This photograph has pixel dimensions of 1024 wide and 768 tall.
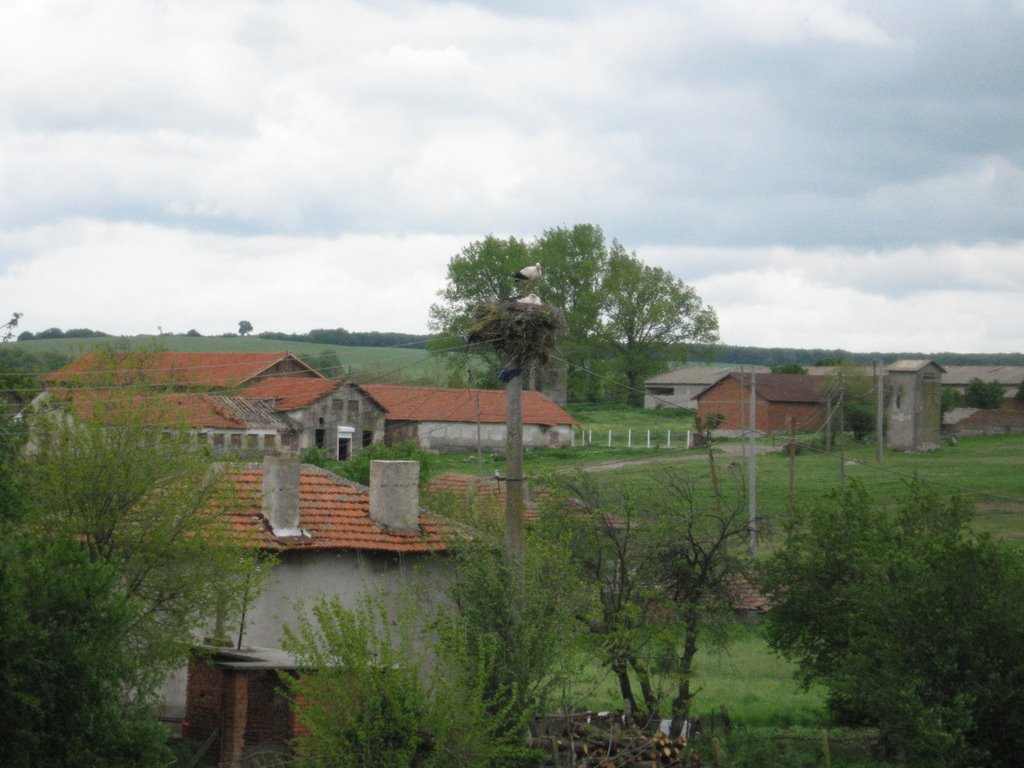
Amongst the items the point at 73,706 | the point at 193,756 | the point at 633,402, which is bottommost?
the point at 193,756

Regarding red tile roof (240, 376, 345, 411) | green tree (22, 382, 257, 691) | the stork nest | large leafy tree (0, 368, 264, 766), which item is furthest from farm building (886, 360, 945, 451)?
green tree (22, 382, 257, 691)

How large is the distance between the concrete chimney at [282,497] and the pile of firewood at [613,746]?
6.48m

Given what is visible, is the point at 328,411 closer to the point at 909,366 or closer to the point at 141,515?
the point at 909,366

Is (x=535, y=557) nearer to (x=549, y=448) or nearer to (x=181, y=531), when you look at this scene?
(x=181, y=531)

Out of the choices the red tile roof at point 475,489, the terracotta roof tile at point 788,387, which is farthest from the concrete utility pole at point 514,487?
the terracotta roof tile at point 788,387

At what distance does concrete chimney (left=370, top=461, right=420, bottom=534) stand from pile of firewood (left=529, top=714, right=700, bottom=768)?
532 cm

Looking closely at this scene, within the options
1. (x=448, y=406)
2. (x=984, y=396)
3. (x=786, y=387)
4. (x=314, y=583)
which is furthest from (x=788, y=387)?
(x=314, y=583)

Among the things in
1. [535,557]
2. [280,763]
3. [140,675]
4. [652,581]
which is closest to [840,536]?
[652,581]

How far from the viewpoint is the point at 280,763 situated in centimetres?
1966

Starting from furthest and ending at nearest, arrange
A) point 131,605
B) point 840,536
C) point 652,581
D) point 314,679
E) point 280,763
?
1. point 840,536
2. point 652,581
3. point 280,763
4. point 131,605
5. point 314,679

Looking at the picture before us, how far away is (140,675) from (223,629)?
2891 mm

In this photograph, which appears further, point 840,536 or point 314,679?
point 840,536

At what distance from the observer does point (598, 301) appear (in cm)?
10288

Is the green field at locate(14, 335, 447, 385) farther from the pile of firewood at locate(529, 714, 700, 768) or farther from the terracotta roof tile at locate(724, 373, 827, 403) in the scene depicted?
the pile of firewood at locate(529, 714, 700, 768)
